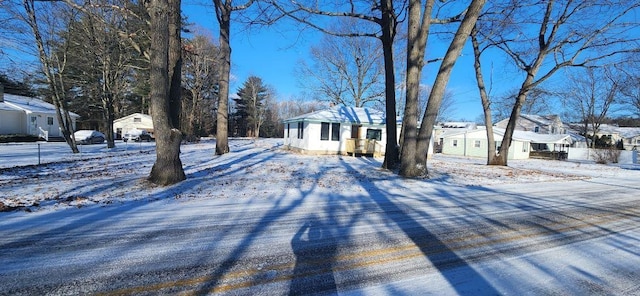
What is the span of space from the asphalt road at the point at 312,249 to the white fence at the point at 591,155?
32.0 m

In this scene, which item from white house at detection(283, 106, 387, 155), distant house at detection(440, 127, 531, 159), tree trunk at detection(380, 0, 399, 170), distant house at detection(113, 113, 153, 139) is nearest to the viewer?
tree trunk at detection(380, 0, 399, 170)

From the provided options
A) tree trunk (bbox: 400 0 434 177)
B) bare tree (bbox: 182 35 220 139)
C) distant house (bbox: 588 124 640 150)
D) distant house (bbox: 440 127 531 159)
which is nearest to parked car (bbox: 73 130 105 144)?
bare tree (bbox: 182 35 220 139)

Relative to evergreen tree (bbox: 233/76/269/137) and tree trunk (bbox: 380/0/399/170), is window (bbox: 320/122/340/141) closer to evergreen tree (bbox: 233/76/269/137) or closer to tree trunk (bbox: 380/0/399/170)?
tree trunk (bbox: 380/0/399/170)

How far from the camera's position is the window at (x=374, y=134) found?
21812 millimetres

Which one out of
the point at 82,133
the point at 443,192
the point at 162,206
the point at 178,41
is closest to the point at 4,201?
the point at 162,206

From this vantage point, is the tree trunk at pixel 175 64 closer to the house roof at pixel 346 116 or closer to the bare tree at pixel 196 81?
the house roof at pixel 346 116

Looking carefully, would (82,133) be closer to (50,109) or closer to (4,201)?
(50,109)

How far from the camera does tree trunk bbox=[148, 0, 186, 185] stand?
7.50 m

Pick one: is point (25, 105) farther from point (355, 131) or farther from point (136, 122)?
point (355, 131)

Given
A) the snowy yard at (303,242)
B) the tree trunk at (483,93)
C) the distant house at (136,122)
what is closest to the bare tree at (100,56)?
the snowy yard at (303,242)

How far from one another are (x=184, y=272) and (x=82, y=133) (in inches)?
1238

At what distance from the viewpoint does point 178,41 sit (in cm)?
829

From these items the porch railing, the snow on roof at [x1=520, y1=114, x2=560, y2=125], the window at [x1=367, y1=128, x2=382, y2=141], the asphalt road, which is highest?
the snow on roof at [x1=520, y1=114, x2=560, y2=125]

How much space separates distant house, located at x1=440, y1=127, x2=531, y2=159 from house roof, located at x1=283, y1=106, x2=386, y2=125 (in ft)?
61.8
